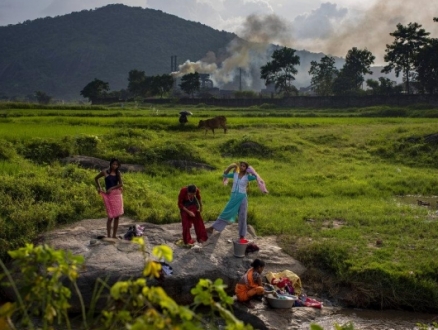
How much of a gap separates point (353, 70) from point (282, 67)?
24.4 feet

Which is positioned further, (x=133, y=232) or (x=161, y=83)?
(x=161, y=83)

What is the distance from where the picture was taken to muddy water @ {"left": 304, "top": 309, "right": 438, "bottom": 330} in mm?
8102

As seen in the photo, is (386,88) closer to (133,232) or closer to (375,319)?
(133,232)

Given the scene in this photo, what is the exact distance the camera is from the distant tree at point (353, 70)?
56156 millimetres

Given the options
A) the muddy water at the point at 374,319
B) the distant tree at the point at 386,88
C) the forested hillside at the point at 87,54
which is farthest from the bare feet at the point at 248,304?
the forested hillside at the point at 87,54

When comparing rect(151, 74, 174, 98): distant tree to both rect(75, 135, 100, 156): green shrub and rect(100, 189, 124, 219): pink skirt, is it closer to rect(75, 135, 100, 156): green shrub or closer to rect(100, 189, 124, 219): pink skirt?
rect(75, 135, 100, 156): green shrub

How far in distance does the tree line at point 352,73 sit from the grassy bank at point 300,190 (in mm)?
24158

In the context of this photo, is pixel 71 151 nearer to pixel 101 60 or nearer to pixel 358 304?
pixel 358 304

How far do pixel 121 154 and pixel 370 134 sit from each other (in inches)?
477

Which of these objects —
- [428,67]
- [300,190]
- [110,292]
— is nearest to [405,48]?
[428,67]

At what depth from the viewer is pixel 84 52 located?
569 feet

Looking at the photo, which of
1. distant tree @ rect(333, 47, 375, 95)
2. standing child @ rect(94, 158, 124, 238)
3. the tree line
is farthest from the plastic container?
distant tree @ rect(333, 47, 375, 95)

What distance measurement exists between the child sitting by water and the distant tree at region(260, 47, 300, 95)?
51247mm

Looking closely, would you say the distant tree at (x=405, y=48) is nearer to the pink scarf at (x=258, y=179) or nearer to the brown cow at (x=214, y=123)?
the brown cow at (x=214, y=123)
